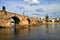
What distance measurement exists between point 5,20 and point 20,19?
1402 centimetres

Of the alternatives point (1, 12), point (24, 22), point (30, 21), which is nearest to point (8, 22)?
point (1, 12)

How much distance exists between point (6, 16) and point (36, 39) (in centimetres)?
2729

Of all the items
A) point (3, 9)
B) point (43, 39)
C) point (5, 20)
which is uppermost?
point (3, 9)

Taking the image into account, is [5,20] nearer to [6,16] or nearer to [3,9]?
[6,16]

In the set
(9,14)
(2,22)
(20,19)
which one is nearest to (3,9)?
(9,14)

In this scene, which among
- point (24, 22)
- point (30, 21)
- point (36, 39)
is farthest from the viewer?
point (30, 21)

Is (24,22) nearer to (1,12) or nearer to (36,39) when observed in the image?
(1,12)

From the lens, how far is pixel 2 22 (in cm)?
4588

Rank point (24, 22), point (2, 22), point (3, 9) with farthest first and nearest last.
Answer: point (24, 22) → point (3, 9) → point (2, 22)

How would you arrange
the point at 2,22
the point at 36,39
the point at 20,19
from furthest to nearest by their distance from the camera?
the point at 20,19 < the point at 2,22 < the point at 36,39

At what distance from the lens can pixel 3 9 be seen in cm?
4994

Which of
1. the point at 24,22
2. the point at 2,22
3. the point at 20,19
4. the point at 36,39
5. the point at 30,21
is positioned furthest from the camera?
the point at 30,21

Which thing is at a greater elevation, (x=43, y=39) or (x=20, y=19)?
(x=20, y=19)

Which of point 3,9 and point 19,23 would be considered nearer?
point 3,9
